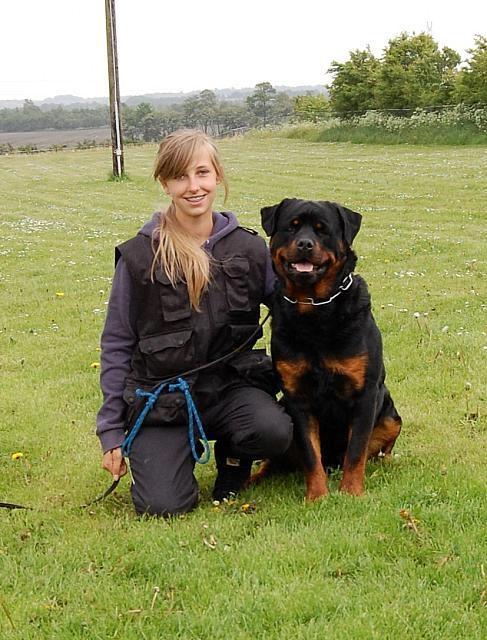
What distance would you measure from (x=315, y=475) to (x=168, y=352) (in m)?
0.94

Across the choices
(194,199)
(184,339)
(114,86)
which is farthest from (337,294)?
(114,86)

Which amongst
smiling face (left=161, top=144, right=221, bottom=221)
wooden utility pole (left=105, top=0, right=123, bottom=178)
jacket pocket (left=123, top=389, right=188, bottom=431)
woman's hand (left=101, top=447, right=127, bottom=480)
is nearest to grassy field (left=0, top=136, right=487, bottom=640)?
woman's hand (left=101, top=447, right=127, bottom=480)

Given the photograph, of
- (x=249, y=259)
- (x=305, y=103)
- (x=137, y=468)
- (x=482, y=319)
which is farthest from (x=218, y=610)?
(x=305, y=103)

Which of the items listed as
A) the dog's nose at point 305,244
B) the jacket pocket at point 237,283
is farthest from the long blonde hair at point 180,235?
the dog's nose at point 305,244

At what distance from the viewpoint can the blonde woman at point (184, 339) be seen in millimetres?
4023

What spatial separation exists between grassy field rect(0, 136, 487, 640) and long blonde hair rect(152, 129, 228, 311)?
1140mm

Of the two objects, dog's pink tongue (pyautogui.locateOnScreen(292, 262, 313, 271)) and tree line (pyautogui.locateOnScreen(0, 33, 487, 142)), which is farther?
tree line (pyautogui.locateOnScreen(0, 33, 487, 142))

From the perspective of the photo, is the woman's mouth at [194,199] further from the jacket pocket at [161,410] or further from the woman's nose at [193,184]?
the jacket pocket at [161,410]

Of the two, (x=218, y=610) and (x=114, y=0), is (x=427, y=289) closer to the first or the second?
(x=218, y=610)

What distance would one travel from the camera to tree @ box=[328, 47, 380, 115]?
34844 mm

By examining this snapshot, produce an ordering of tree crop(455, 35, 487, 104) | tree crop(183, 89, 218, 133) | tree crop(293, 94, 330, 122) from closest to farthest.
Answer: tree crop(455, 35, 487, 104), tree crop(293, 94, 330, 122), tree crop(183, 89, 218, 133)

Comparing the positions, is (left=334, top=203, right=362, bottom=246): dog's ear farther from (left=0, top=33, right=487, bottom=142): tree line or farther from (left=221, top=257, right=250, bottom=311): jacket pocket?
(left=0, top=33, right=487, bottom=142): tree line

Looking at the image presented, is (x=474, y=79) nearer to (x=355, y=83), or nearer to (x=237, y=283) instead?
(x=355, y=83)

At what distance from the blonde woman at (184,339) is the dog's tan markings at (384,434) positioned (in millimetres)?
519
